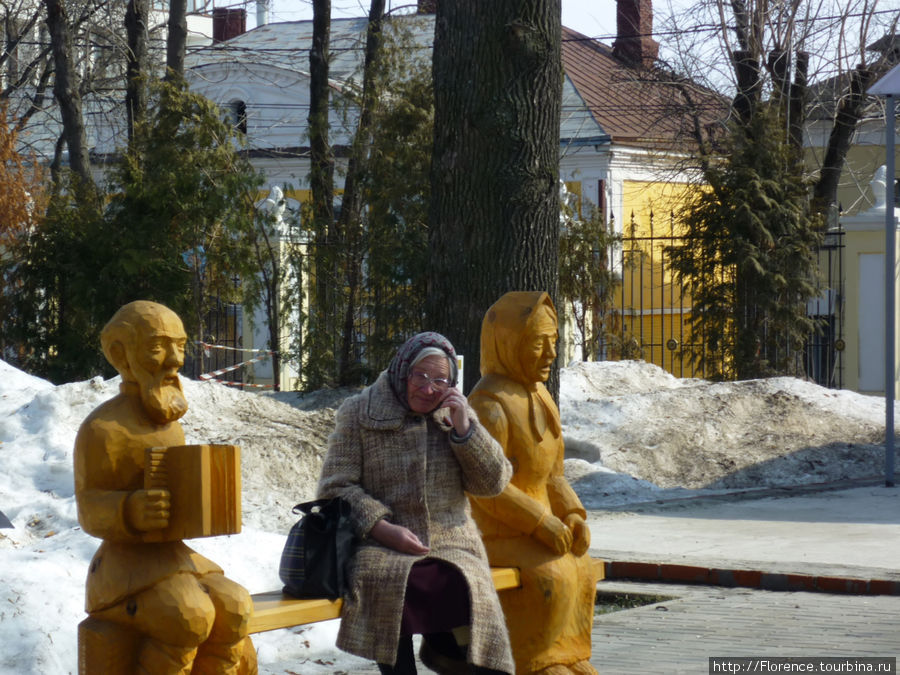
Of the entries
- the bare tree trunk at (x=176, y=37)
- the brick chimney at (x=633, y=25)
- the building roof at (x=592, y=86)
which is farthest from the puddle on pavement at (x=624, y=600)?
the brick chimney at (x=633, y=25)

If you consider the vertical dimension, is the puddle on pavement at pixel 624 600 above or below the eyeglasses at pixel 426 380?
below

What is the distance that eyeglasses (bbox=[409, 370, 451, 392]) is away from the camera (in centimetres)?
449

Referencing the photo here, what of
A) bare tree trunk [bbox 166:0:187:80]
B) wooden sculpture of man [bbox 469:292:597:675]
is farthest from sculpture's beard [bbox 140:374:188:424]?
bare tree trunk [bbox 166:0:187:80]

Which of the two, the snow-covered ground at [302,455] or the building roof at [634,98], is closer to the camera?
the snow-covered ground at [302,455]

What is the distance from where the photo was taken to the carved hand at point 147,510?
3.82m

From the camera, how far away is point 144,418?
4008 millimetres

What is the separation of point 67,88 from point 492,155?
1084cm

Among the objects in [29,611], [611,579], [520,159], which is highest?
[520,159]

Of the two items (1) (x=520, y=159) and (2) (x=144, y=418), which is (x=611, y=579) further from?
(2) (x=144, y=418)

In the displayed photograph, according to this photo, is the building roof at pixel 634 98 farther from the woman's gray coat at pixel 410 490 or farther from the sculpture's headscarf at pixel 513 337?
the woman's gray coat at pixel 410 490

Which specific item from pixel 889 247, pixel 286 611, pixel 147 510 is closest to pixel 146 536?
pixel 147 510

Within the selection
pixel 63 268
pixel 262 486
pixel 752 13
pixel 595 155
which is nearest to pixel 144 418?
pixel 262 486

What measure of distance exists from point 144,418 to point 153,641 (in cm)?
68

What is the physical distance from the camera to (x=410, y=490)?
4.54m
